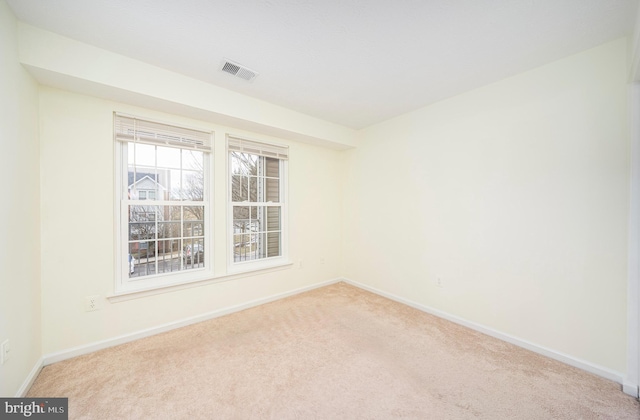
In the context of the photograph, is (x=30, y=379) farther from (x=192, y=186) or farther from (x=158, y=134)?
(x=158, y=134)

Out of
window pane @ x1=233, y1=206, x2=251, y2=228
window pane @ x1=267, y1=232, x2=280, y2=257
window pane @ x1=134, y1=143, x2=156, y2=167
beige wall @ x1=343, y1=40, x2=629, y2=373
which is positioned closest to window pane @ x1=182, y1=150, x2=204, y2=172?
window pane @ x1=134, y1=143, x2=156, y2=167

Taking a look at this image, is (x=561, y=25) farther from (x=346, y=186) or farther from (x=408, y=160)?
(x=346, y=186)

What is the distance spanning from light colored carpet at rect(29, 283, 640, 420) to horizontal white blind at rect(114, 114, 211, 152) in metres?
2.02

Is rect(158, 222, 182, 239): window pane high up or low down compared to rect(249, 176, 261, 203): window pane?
down

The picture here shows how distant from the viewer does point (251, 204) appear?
10.9 feet

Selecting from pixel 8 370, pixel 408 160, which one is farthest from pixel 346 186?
pixel 8 370

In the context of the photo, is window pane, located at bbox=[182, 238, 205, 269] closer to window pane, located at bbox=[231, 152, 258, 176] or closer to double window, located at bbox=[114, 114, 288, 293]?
double window, located at bbox=[114, 114, 288, 293]

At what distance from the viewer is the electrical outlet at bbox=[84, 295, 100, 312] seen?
2.17m

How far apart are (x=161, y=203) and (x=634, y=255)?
4.15 m

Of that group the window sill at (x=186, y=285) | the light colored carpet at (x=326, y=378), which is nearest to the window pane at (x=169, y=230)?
the window sill at (x=186, y=285)

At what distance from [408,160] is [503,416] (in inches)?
104

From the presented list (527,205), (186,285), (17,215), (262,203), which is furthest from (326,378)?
(17,215)

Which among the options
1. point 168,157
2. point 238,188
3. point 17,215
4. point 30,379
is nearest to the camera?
point 17,215

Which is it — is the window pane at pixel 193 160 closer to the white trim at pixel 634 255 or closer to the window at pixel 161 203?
the window at pixel 161 203
